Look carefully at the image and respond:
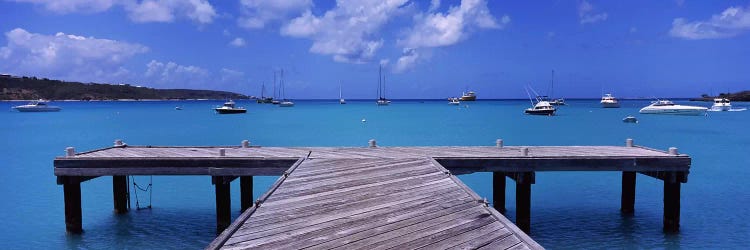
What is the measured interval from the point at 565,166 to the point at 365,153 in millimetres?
5219

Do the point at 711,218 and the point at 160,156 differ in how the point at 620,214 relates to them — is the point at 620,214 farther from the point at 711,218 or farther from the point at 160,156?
the point at 160,156

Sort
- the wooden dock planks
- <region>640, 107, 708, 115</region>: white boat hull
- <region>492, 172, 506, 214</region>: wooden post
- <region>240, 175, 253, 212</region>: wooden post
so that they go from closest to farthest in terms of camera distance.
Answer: the wooden dock planks → <region>240, 175, 253, 212</region>: wooden post → <region>492, 172, 506, 214</region>: wooden post → <region>640, 107, 708, 115</region>: white boat hull

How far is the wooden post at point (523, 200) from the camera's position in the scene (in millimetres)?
14805

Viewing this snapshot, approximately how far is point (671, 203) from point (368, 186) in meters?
9.59

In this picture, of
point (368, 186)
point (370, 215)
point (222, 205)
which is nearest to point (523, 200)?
point (368, 186)

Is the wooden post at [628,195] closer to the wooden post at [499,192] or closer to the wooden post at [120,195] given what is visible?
the wooden post at [499,192]

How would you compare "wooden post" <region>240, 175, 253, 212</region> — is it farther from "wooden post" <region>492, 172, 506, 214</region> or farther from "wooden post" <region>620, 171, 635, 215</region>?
"wooden post" <region>620, 171, 635, 215</region>

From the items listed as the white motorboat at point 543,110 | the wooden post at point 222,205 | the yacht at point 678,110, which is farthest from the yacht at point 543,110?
the wooden post at point 222,205

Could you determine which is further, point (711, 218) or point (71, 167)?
point (711, 218)

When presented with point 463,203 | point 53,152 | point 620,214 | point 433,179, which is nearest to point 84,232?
point 433,179

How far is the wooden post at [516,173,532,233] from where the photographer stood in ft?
48.6

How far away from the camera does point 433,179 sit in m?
11.2

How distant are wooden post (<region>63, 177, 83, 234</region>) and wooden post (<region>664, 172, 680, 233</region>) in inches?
599

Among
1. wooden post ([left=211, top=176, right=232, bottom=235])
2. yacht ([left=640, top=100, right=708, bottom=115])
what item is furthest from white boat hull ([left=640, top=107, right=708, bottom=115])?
wooden post ([left=211, top=176, right=232, bottom=235])
